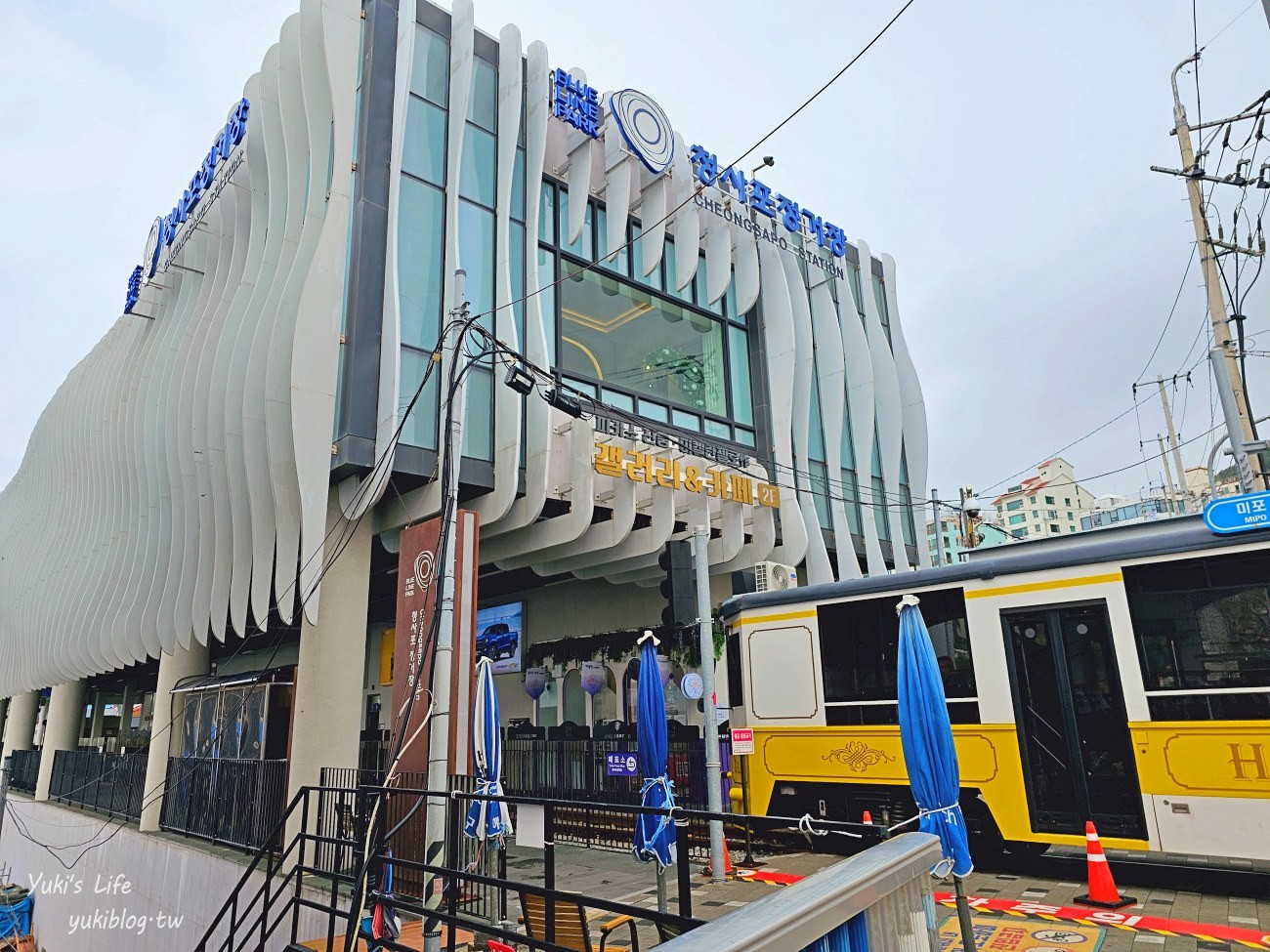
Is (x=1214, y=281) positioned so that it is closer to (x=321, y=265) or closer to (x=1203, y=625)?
(x=1203, y=625)

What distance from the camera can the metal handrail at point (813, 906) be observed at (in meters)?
1.82

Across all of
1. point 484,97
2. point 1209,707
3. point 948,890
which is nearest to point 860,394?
point 484,97

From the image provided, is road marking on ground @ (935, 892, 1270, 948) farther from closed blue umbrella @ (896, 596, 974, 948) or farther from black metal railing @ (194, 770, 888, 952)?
closed blue umbrella @ (896, 596, 974, 948)

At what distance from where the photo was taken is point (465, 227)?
1623 centimetres

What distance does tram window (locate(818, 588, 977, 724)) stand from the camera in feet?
33.4

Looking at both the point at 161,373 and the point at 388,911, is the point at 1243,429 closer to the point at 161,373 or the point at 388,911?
the point at 388,911

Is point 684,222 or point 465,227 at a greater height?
point 684,222

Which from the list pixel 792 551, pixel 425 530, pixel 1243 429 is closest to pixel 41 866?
pixel 425 530

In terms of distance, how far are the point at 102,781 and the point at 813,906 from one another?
25.2 meters

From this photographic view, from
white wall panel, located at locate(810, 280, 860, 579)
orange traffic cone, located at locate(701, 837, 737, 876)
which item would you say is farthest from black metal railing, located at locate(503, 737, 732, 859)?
white wall panel, located at locate(810, 280, 860, 579)

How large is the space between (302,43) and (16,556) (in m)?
26.3

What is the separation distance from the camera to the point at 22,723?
3456 cm

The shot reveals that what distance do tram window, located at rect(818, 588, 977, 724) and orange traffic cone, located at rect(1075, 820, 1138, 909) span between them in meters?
2.08

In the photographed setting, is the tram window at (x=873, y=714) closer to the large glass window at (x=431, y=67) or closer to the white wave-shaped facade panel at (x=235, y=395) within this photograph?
the white wave-shaped facade panel at (x=235, y=395)
